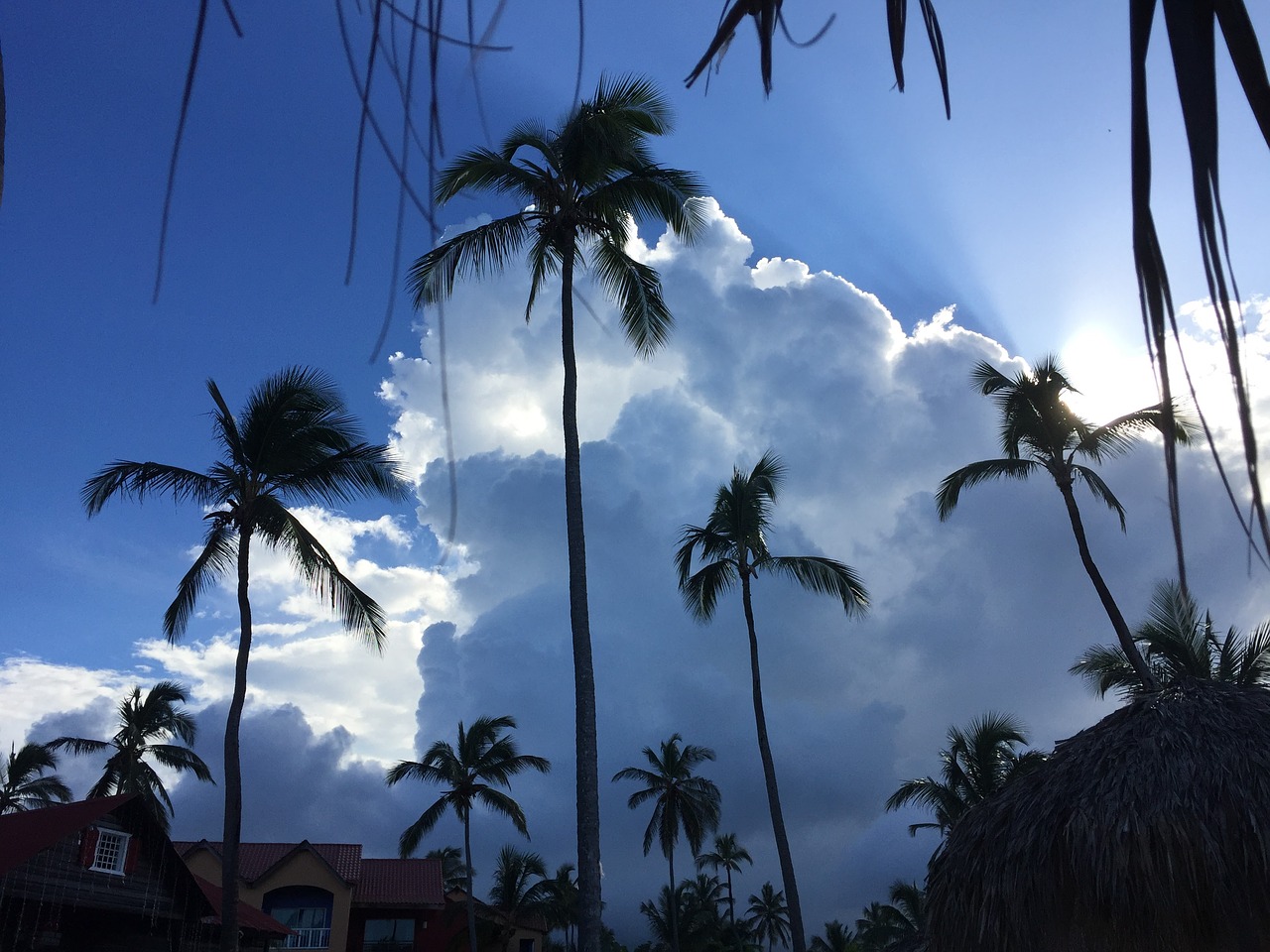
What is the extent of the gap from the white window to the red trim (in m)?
0.08

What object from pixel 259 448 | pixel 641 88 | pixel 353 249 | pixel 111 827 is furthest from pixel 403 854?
pixel 353 249

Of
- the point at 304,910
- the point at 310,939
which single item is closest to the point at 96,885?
the point at 310,939

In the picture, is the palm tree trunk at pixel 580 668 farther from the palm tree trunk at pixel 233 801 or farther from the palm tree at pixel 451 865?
the palm tree at pixel 451 865

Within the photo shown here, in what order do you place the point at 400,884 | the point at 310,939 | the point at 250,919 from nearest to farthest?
the point at 250,919 → the point at 310,939 → the point at 400,884

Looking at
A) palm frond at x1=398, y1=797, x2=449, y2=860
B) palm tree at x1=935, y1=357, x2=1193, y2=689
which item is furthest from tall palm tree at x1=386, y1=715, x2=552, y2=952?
palm tree at x1=935, y1=357, x2=1193, y2=689

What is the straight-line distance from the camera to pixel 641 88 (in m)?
15.2

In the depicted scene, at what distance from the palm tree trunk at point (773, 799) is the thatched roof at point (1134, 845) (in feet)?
35.6

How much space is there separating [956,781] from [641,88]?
73.4 ft

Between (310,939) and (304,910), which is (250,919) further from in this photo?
(304,910)

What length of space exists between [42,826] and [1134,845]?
18978mm

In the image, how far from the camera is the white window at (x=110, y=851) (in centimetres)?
1911

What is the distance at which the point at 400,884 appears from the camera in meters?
40.4

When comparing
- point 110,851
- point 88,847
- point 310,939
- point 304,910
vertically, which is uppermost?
point 304,910

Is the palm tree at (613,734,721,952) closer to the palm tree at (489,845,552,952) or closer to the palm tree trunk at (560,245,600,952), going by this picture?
the palm tree at (489,845,552,952)
